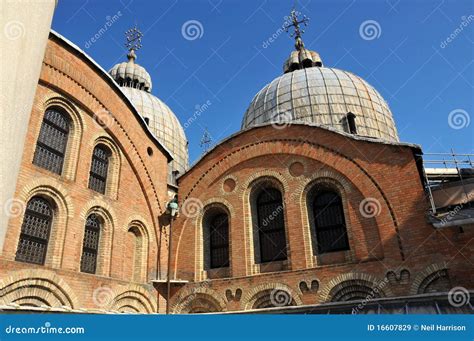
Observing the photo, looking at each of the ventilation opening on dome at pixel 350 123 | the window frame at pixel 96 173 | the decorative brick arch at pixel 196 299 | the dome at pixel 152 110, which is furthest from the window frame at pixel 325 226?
the dome at pixel 152 110

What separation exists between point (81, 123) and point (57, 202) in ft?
10.3

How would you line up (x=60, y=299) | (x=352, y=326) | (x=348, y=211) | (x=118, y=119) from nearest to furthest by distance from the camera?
(x=352, y=326)
(x=60, y=299)
(x=348, y=211)
(x=118, y=119)

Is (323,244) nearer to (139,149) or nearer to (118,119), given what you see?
(139,149)

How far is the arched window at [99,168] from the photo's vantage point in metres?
13.0

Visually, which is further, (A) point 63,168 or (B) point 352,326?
(A) point 63,168

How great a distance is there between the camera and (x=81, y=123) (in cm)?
1280

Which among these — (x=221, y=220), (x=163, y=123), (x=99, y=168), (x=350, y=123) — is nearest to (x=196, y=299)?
(x=221, y=220)

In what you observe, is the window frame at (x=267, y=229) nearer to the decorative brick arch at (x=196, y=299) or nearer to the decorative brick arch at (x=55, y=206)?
the decorative brick arch at (x=196, y=299)

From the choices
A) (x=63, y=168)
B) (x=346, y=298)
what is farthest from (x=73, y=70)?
(x=346, y=298)

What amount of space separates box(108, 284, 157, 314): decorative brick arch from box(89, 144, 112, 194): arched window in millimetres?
3680

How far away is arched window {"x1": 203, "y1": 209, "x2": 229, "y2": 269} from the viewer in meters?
15.1

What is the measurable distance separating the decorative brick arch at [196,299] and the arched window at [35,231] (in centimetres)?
571

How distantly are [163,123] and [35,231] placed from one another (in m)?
22.8

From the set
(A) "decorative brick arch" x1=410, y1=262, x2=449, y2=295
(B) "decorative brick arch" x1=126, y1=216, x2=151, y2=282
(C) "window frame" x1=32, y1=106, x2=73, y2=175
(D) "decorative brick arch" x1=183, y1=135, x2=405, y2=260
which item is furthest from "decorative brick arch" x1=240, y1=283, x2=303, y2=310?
(C) "window frame" x1=32, y1=106, x2=73, y2=175
